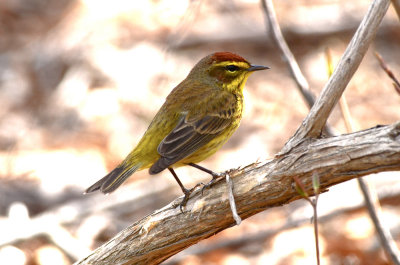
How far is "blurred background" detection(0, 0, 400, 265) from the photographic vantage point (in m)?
6.79

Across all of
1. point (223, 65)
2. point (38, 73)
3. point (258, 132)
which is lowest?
point (223, 65)

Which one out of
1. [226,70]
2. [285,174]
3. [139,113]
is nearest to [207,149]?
[226,70]

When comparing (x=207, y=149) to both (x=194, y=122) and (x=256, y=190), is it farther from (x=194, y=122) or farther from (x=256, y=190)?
(x=256, y=190)

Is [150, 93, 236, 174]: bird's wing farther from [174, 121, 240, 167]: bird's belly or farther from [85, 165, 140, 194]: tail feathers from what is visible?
[85, 165, 140, 194]: tail feathers

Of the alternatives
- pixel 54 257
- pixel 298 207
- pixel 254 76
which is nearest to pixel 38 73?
pixel 254 76

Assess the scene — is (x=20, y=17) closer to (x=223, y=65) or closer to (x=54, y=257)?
(x=54, y=257)

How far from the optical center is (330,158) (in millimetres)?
3447

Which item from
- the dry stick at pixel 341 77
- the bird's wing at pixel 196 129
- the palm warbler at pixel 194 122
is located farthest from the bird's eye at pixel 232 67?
the dry stick at pixel 341 77

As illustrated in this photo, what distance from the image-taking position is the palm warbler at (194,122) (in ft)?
16.0

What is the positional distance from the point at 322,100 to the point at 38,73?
717cm

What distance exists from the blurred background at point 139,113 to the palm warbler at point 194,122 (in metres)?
0.51

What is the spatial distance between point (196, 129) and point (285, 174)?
1570 mm

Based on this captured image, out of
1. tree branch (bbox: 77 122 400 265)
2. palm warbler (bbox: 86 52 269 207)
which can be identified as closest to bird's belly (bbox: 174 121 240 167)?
palm warbler (bbox: 86 52 269 207)

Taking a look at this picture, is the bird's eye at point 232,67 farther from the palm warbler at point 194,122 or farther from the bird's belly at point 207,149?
the bird's belly at point 207,149
